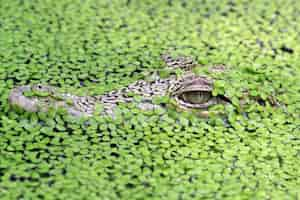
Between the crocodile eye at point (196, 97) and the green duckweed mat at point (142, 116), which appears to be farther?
the crocodile eye at point (196, 97)

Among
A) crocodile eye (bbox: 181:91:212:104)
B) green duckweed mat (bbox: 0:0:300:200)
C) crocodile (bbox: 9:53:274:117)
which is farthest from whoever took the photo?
crocodile eye (bbox: 181:91:212:104)

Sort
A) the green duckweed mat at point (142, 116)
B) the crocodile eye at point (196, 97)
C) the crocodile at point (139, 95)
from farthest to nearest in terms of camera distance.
→ the crocodile eye at point (196, 97) < the crocodile at point (139, 95) < the green duckweed mat at point (142, 116)

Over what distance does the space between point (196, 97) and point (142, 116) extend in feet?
0.96

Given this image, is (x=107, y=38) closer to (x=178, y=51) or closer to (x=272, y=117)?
(x=178, y=51)

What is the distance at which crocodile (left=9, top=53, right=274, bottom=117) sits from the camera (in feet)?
A: 9.30

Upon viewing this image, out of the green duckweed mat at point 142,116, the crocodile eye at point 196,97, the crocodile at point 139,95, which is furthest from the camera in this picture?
the crocodile eye at point 196,97

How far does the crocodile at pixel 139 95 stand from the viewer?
9.30 feet

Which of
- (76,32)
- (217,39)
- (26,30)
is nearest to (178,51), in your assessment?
(217,39)

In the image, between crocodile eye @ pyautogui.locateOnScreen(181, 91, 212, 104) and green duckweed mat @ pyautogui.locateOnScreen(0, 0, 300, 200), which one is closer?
green duckweed mat @ pyautogui.locateOnScreen(0, 0, 300, 200)

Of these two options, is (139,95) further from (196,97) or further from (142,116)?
(196,97)

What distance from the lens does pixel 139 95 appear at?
3.01 metres

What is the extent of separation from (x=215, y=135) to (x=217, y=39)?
1181mm

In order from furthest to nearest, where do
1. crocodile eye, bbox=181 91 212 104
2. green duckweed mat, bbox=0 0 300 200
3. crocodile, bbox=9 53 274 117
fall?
crocodile eye, bbox=181 91 212 104
crocodile, bbox=9 53 274 117
green duckweed mat, bbox=0 0 300 200

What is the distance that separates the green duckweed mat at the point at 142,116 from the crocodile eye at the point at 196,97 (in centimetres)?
8
